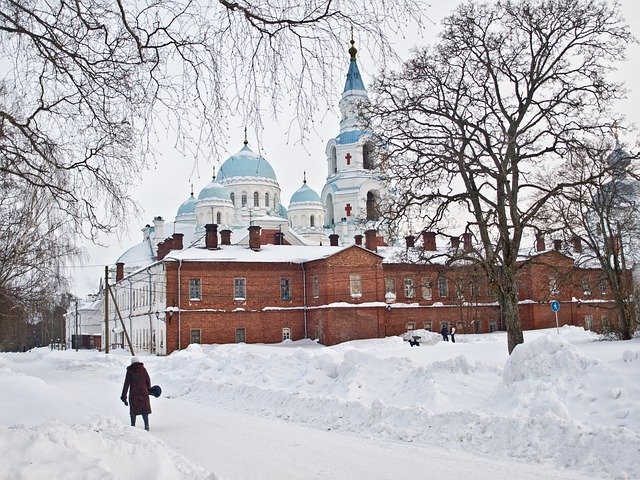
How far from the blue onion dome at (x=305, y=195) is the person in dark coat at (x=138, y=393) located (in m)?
60.8

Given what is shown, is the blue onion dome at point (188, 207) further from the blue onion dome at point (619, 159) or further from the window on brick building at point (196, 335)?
the blue onion dome at point (619, 159)

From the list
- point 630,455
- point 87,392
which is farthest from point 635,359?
point 87,392

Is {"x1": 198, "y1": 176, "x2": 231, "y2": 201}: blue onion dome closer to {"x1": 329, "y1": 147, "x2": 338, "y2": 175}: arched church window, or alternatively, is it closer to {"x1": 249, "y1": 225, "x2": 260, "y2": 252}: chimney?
{"x1": 329, "y1": 147, "x2": 338, "y2": 175}: arched church window

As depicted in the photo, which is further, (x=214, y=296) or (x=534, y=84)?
(x=214, y=296)

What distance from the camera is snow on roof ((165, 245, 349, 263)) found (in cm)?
4638

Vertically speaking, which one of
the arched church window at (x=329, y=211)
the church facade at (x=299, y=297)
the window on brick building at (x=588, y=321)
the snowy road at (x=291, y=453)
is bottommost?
the snowy road at (x=291, y=453)

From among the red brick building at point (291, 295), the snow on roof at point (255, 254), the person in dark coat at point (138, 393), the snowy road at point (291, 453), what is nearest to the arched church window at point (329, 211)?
the snow on roof at point (255, 254)

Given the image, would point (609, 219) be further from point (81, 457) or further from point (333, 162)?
point (333, 162)

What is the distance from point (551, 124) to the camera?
22344 mm

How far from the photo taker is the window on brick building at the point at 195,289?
151 feet

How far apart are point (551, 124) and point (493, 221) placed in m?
3.64

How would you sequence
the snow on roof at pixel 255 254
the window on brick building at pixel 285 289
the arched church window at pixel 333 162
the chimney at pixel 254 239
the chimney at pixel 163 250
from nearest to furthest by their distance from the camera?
the snow on roof at pixel 255 254
the window on brick building at pixel 285 289
the chimney at pixel 254 239
the chimney at pixel 163 250
the arched church window at pixel 333 162

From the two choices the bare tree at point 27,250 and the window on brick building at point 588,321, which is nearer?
the bare tree at point 27,250

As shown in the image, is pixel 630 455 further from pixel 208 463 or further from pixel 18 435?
pixel 18 435
